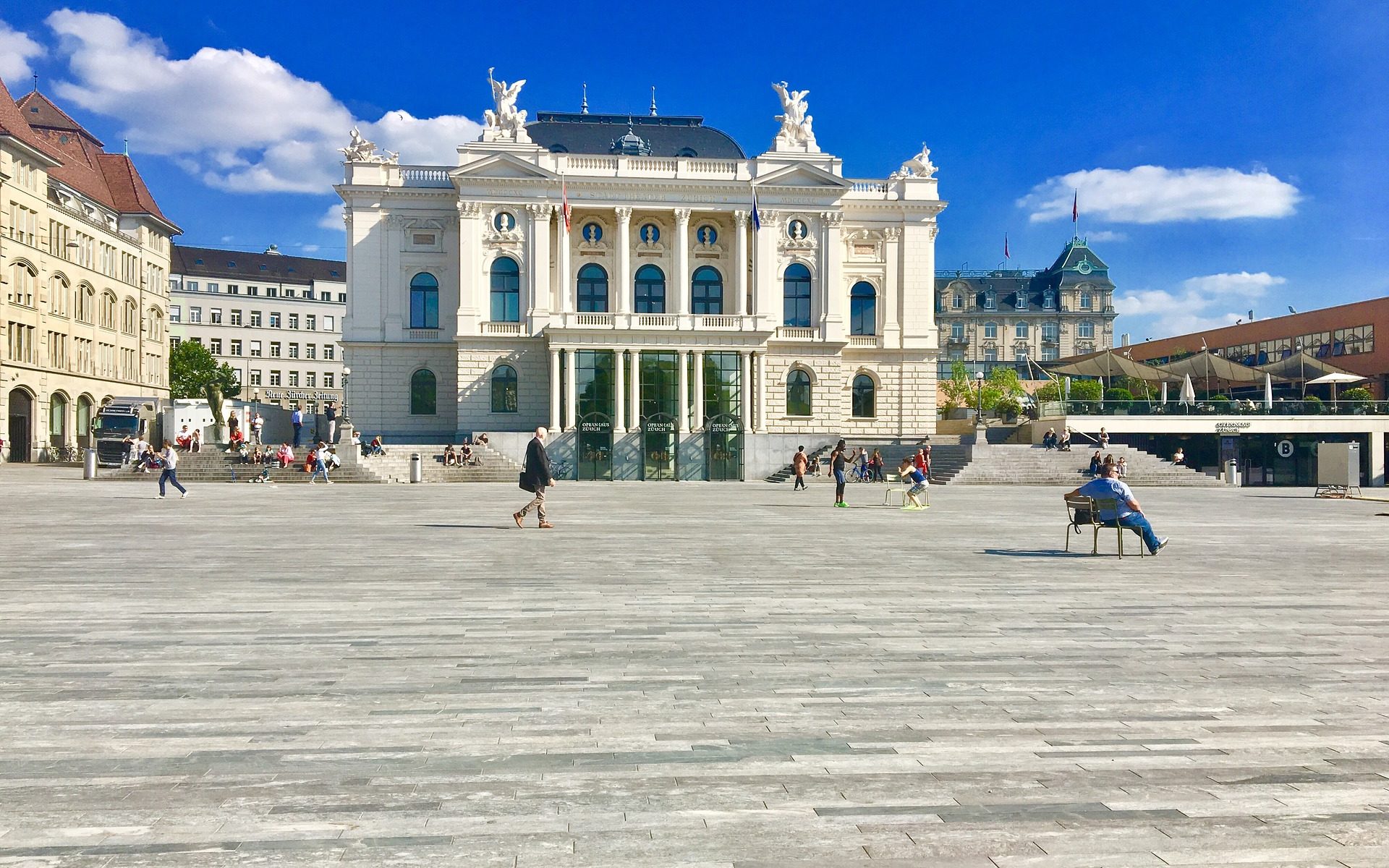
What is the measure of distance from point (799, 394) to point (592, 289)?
14.3 meters

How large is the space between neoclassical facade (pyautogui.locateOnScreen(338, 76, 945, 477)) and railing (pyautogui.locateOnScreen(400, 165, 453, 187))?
3.9 inches

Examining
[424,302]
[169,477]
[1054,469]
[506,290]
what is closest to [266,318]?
[424,302]

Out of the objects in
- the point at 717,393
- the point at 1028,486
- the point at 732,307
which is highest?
the point at 732,307

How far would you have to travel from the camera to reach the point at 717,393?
2226 inches

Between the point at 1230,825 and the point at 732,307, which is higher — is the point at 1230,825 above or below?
below

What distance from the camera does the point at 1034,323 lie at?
449 feet

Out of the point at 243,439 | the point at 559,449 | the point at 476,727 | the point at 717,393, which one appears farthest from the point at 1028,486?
the point at 476,727

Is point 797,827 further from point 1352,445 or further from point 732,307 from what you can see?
point 732,307

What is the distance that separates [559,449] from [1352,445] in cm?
3695

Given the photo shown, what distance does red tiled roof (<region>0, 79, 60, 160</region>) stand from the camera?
61688 mm

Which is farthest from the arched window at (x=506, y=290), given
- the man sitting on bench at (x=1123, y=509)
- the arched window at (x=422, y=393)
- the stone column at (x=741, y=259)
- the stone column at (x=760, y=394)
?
the man sitting on bench at (x=1123, y=509)

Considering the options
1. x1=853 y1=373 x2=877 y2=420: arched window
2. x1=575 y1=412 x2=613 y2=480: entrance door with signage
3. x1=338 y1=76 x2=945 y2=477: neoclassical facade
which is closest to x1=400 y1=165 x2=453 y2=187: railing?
x1=338 y1=76 x2=945 y2=477: neoclassical facade

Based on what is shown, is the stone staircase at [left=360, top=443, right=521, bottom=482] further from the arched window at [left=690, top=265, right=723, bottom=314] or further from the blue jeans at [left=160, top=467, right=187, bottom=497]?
the arched window at [left=690, top=265, right=723, bottom=314]

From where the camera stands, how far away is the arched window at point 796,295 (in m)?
60.8
